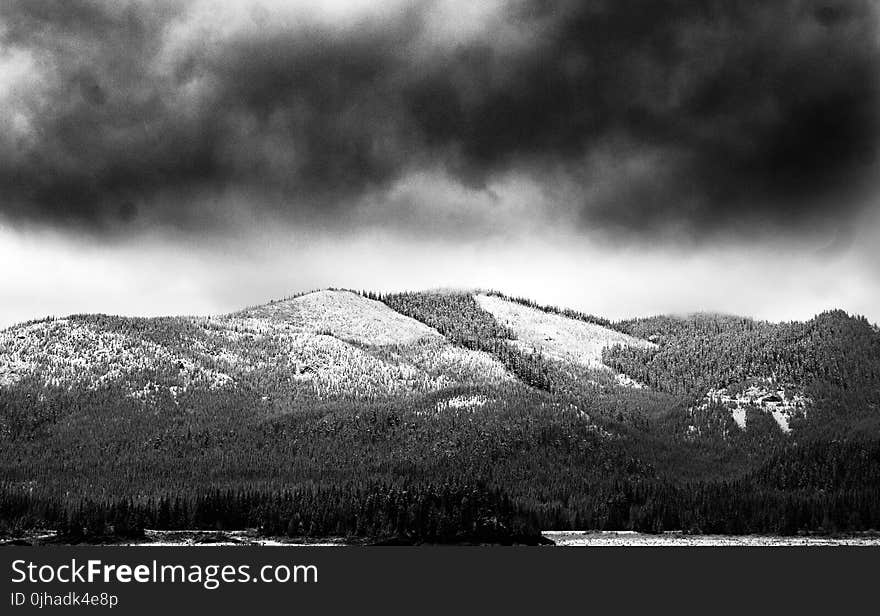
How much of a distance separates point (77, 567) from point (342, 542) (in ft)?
170

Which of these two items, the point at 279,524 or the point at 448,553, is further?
the point at 279,524

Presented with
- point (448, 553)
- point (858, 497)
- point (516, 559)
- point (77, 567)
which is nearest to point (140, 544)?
point (77, 567)

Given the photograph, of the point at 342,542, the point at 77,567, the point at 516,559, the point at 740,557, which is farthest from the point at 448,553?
the point at 77,567

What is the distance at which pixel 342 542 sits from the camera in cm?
15588

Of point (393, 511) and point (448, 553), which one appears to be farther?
point (393, 511)

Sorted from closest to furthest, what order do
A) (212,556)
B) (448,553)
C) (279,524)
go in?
(212,556)
(448,553)
(279,524)

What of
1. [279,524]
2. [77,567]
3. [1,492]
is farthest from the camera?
[1,492]

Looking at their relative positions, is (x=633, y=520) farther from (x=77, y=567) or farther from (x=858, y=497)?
(x=77, y=567)

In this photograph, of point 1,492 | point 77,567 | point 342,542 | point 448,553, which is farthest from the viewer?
point 1,492

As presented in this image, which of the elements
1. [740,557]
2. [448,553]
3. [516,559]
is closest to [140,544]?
[448,553]

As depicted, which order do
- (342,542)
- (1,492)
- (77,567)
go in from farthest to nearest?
(1,492)
(342,542)
(77,567)

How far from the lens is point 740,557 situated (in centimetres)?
12456

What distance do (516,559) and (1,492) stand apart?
109377 millimetres

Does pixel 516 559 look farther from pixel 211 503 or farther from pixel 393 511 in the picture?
pixel 211 503
